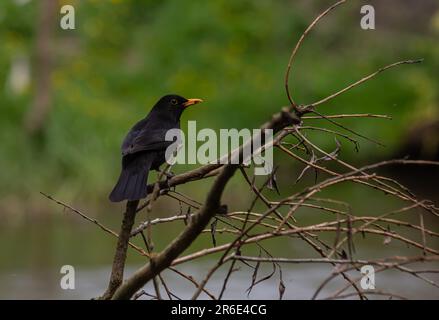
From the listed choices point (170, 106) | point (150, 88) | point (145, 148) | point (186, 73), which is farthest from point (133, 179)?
point (186, 73)

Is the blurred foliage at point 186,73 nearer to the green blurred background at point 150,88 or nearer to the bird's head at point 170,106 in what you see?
the green blurred background at point 150,88

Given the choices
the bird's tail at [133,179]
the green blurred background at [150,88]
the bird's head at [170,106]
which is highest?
the green blurred background at [150,88]

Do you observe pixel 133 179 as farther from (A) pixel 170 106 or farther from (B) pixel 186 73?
(B) pixel 186 73

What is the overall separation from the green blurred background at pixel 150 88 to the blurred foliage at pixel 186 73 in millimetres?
20

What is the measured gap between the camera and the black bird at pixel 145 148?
11.8ft

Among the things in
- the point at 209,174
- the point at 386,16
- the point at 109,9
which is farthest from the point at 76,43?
the point at 209,174

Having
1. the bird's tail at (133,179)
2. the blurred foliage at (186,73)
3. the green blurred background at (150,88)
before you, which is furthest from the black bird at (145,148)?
the blurred foliage at (186,73)

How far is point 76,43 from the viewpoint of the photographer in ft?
46.9

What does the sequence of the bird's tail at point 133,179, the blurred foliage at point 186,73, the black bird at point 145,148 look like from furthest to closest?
1. the blurred foliage at point 186,73
2. the black bird at point 145,148
3. the bird's tail at point 133,179

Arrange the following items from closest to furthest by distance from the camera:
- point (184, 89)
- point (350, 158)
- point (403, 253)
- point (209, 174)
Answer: point (209, 174), point (403, 253), point (350, 158), point (184, 89)

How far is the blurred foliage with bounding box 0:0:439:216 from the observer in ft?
34.6

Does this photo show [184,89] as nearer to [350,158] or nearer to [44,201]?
[350,158]

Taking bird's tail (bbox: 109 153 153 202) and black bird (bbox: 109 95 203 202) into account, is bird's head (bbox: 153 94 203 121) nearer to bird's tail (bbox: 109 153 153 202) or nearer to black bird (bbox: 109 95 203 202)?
black bird (bbox: 109 95 203 202)

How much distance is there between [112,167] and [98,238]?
1.29 metres
